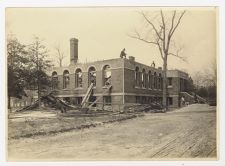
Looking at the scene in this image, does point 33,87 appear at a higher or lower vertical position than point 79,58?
lower

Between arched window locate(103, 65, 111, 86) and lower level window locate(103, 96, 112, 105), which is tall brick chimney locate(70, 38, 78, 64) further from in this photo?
lower level window locate(103, 96, 112, 105)

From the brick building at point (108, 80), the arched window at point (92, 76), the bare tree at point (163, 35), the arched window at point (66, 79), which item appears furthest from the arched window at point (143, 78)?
the arched window at point (66, 79)

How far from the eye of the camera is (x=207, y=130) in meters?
3.48

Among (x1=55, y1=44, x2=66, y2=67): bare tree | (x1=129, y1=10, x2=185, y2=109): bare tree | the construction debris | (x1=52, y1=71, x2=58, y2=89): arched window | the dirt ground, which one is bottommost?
the dirt ground

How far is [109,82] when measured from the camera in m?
3.48

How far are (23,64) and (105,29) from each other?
0.81 m

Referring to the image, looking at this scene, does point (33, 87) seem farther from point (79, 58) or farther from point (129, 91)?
point (129, 91)

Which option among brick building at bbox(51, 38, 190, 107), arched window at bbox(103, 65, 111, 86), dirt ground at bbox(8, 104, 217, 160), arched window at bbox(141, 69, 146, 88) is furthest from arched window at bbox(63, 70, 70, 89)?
arched window at bbox(141, 69, 146, 88)

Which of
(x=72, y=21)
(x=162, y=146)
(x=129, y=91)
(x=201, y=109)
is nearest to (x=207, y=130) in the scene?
(x=201, y=109)

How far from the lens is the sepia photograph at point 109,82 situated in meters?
3.36

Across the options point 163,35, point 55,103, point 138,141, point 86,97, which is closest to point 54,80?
point 55,103

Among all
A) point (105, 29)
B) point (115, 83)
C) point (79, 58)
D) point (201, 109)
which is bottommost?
point (201, 109)

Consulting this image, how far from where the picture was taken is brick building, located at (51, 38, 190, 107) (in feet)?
11.3

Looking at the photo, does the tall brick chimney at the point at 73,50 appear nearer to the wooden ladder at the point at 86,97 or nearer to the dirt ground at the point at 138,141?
the wooden ladder at the point at 86,97
